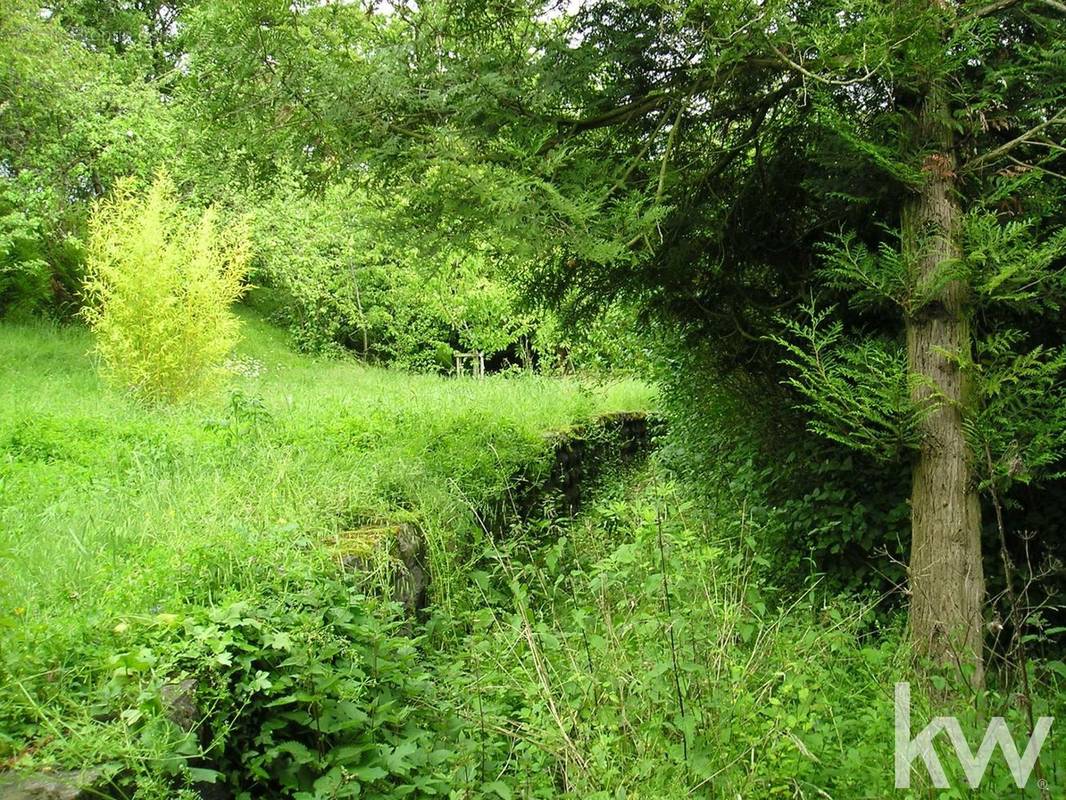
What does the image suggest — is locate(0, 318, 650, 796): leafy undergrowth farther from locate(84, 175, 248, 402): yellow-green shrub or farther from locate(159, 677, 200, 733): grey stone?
locate(84, 175, 248, 402): yellow-green shrub

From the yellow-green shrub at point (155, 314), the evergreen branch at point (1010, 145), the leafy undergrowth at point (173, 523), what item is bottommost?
the leafy undergrowth at point (173, 523)

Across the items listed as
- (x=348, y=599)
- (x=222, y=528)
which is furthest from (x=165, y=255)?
(x=348, y=599)

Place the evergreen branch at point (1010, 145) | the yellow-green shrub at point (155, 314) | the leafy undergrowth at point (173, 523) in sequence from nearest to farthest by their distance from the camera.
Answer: the leafy undergrowth at point (173, 523) → the evergreen branch at point (1010, 145) → the yellow-green shrub at point (155, 314)

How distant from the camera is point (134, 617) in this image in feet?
8.15

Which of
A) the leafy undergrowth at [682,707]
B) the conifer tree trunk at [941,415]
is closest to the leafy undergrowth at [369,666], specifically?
the leafy undergrowth at [682,707]

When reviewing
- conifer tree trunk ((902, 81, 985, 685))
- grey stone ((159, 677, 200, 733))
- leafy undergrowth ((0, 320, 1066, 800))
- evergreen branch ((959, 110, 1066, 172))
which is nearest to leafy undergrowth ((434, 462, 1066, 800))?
leafy undergrowth ((0, 320, 1066, 800))

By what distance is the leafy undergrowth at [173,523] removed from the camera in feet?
7.08

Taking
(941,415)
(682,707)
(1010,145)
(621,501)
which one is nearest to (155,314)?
(621,501)

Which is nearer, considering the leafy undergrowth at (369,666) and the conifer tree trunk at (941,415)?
the leafy undergrowth at (369,666)

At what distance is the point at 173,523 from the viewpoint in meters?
3.53

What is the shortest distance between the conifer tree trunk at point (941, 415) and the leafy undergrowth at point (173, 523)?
2589 mm

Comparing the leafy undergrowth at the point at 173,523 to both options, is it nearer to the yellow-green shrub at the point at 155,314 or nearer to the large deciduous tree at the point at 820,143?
the yellow-green shrub at the point at 155,314

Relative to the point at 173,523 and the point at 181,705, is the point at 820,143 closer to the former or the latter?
the point at 173,523

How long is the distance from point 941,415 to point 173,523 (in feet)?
12.2
